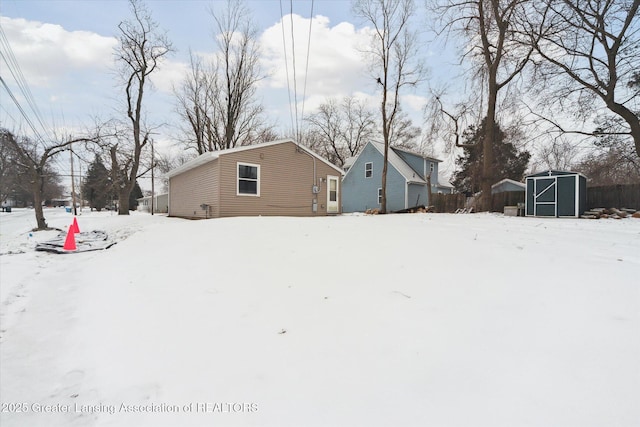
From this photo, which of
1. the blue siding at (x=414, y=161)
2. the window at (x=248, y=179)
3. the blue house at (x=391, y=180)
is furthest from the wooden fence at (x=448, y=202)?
the window at (x=248, y=179)

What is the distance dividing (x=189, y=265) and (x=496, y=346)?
12.7 feet

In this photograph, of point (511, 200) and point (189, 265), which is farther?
point (511, 200)

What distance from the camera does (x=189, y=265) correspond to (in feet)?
13.9

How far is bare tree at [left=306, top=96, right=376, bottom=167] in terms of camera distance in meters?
30.7

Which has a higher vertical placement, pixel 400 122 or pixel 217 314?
pixel 400 122

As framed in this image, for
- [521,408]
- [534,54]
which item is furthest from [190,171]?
[534,54]

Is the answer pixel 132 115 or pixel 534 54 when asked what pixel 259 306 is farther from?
pixel 132 115

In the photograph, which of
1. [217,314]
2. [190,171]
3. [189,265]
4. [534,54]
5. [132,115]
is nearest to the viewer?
[217,314]

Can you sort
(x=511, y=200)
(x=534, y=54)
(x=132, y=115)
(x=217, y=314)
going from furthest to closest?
1. (x=132, y=115)
2. (x=511, y=200)
3. (x=534, y=54)
4. (x=217, y=314)

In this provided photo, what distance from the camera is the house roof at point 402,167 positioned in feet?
66.6

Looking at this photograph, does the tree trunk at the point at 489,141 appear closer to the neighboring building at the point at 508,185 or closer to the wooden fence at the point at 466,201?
the wooden fence at the point at 466,201

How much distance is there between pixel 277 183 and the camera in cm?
1229

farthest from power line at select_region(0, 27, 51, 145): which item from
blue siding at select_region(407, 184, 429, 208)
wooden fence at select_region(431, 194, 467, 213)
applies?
blue siding at select_region(407, 184, 429, 208)

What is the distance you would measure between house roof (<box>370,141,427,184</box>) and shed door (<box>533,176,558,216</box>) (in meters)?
9.14
